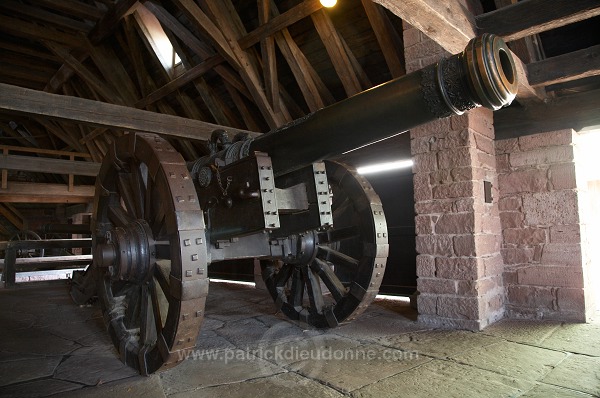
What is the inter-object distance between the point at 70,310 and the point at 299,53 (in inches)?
153

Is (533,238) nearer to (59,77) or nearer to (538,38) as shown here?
(538,38)

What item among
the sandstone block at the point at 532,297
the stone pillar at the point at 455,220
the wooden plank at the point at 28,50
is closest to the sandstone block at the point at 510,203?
the stone pillar at the point at 455,220

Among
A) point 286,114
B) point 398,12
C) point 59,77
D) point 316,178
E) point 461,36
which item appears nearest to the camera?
point 398,12

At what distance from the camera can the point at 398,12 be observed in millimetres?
2088

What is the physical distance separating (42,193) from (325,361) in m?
10.9

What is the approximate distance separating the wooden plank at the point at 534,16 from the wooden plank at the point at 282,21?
7.21 ft

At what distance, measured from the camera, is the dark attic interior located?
192cm

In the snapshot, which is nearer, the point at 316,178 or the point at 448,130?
the point at 316,178

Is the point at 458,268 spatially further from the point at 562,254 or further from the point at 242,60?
the point at 242,60

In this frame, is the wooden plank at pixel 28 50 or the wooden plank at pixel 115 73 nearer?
the wooden plank at pixel 115 73

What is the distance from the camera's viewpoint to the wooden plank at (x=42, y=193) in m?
10.1

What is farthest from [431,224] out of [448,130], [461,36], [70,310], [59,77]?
[59,77]

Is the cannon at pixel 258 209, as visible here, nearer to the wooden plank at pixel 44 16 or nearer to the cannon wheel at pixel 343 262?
the cannon wheel at pixel 343 262

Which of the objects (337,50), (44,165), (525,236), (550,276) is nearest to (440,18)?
(525,236)
